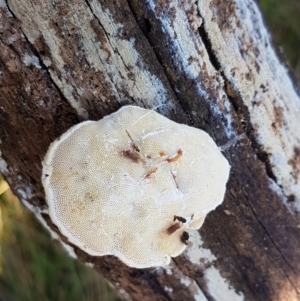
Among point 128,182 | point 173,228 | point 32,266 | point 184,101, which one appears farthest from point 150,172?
point 32,266

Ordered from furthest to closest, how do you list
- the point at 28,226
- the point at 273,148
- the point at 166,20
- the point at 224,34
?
the point at 28,226
the point at 273,148
the point at 224,34
the point at 166,20

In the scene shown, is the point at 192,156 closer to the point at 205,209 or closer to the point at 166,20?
the point at 205,209

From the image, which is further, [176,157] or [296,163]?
[296,163]

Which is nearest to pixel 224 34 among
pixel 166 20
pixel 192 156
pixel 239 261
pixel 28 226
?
pixel 166 20

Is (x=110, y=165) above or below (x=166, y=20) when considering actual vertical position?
below

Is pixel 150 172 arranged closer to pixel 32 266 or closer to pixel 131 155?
pixel 131 155

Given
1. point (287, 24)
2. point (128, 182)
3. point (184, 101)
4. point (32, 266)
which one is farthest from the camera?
point (287, 24)
